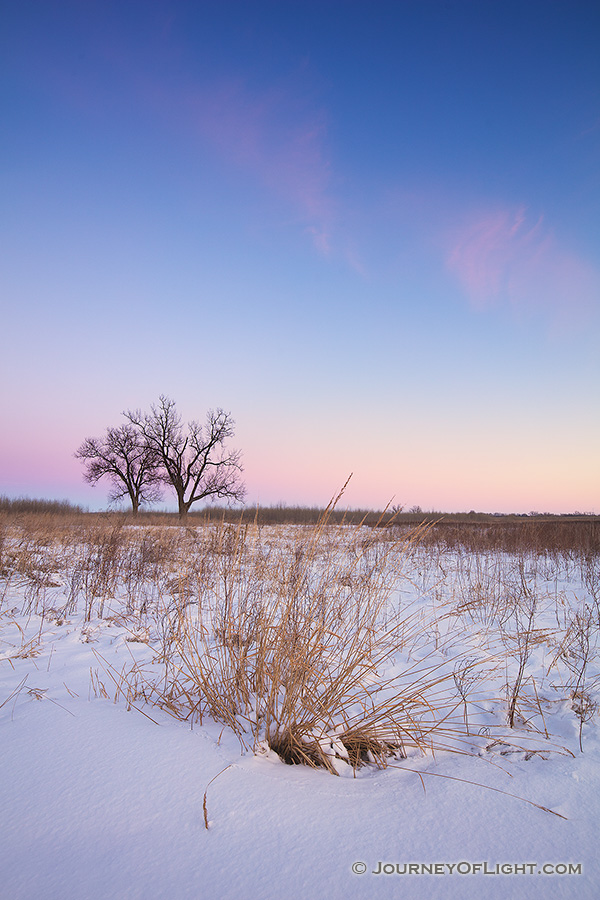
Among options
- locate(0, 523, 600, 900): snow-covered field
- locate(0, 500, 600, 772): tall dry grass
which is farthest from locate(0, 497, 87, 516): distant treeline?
→ locate(0, 523, 600, 900): snow-covered field

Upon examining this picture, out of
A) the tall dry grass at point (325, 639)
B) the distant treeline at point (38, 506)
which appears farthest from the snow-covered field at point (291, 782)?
the distant treeline at point (38, 506)

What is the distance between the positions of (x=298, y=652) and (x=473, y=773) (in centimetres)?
94

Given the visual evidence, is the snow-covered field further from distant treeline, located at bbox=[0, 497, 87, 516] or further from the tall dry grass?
distant treeline, located at bbox=[0, 497, 87, 516]

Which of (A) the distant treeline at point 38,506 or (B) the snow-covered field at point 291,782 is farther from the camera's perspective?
(A) the distant treeline at point 38,506

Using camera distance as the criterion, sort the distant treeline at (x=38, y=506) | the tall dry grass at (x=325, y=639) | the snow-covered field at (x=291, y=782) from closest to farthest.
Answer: the snow-covered field at (x=291, y=782) < the tall dry grass at (x=325, y=639) < the distant treeline at (x=38, y=506)

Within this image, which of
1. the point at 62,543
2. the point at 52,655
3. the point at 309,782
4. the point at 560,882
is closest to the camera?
the point at 560,882

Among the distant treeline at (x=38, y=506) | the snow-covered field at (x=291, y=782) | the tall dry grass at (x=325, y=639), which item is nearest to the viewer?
the snow-covered field at (x=291, y=782)

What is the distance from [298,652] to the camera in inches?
87.7

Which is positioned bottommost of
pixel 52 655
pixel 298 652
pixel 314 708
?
pixel 52 655

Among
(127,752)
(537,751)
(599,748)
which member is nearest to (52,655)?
(127,752)

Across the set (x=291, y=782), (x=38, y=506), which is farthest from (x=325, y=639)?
(x=38, y=506)

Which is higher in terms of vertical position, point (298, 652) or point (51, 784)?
point (298, 652)

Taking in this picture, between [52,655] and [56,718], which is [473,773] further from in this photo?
[52,655]

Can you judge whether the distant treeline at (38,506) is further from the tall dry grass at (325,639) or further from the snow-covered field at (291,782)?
the snow-covered field at (291,782)
